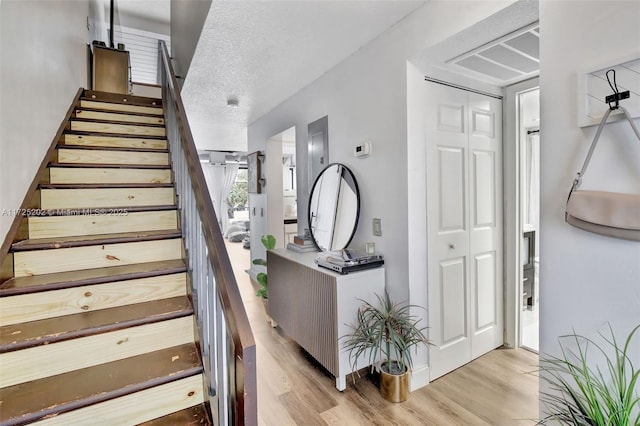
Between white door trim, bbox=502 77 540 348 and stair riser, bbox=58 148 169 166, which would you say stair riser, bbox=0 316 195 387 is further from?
white door trim, bbox=502 77 540 348

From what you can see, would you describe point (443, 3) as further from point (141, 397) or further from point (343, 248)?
point (141, 397)

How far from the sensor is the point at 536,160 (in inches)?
120

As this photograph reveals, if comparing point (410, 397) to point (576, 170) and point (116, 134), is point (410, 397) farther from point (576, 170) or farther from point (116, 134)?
point (116, 134)

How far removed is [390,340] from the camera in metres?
1.90

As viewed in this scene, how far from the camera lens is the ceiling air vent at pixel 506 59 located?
1698 mm

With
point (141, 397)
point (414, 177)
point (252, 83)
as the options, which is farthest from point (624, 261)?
point (252, 83)

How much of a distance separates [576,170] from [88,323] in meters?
2.14

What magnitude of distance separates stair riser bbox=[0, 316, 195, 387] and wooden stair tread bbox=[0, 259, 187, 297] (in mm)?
294

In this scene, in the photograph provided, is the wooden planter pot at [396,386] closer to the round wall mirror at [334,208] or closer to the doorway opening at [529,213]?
the round wall mirror at [334,208]

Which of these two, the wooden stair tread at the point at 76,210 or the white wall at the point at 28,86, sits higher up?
the white wall at the point at 28,86

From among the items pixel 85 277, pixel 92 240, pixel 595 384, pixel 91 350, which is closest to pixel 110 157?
pixel 92 240

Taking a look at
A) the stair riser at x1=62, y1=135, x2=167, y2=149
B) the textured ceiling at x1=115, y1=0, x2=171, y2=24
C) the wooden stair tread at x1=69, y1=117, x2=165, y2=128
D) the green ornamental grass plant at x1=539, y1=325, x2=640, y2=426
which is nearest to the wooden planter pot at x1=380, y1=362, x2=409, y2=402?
the green ornamental grass plant at x1=539, y1=325, x2=640, y2=426

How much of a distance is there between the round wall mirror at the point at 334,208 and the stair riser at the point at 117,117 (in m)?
1.73

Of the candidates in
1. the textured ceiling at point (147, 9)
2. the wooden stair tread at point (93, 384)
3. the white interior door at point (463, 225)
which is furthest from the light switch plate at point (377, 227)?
the textured ceiling at point (147, 9)
